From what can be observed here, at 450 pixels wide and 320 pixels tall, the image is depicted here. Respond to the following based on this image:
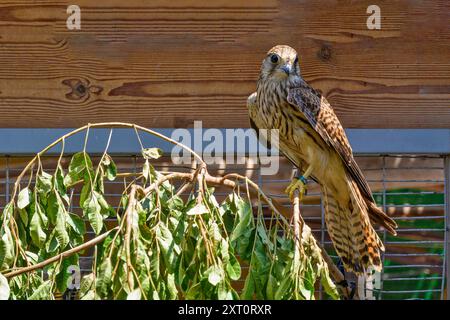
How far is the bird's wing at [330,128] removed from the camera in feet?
13.1

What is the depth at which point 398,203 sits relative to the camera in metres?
4.53

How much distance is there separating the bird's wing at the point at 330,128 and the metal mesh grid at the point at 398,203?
36 centimetres

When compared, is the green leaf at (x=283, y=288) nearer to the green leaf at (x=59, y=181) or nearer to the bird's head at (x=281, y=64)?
the green leaf at (x=59, y=181)

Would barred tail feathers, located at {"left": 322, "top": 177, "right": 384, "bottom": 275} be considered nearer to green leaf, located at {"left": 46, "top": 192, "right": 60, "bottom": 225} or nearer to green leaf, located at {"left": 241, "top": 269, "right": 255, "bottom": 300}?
green leaf, located at {"left": 241, "top": 269, "right": 255, "bottom": 300}

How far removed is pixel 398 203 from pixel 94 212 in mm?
1799

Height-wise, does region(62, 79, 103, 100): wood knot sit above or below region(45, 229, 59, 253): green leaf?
above

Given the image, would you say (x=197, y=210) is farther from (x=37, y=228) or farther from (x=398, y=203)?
(x=398, y=203)

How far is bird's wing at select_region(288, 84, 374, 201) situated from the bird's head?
5.4 inches

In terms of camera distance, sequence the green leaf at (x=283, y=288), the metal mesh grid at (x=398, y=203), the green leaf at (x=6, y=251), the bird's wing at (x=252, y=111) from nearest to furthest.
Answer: the green leaf at (x=283, y=288), the green leaf at (x=6, y=251), the bird's wing at (x=252, y=111), the metal mesh grid at (x=398, y=203)

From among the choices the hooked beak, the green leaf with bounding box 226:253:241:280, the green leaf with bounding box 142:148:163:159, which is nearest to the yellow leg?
the hooked beak

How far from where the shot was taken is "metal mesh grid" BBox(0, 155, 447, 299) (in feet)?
14.4

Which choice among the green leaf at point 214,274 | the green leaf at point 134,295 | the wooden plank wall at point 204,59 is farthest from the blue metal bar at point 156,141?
the green leaf at point 134,295

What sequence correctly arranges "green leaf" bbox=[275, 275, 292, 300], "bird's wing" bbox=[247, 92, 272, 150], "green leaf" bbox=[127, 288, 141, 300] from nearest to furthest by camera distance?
1. "green leaf" bbox=[127, 288, 141, 300]
2. "green leaf" bbox=[275, 275, 292, 300]
3. "bird's wing" bbox=[247, 92, 272, 150]

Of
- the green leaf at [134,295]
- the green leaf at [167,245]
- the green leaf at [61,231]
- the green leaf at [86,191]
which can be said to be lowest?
the green leaf at [134,295]
